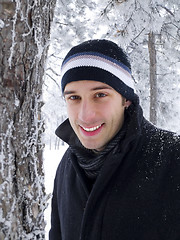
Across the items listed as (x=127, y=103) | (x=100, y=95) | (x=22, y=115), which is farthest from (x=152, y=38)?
(x=22, y=115)

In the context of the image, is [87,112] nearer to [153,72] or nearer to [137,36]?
[137,36]

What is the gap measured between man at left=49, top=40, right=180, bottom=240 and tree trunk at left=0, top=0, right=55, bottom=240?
22 centimetres

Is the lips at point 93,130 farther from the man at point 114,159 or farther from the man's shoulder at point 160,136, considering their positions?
the man's shoulder at point 160,136

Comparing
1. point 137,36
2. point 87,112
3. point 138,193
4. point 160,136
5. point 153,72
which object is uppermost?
point 137,36

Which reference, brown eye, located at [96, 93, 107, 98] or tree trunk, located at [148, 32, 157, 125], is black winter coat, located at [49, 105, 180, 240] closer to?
brown eye, located at [96, 93, 107, 98]

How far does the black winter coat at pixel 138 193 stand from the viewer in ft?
3.81

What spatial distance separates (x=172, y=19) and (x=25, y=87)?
6997 mm

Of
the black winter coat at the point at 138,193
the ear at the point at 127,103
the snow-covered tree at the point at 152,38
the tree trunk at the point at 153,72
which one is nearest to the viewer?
the black winter coat at the point at 138,193

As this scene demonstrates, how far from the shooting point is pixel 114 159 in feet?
4.18

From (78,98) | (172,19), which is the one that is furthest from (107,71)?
(172,19)

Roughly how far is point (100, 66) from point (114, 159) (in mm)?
541

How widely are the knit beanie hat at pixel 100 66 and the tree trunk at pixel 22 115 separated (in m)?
0.26

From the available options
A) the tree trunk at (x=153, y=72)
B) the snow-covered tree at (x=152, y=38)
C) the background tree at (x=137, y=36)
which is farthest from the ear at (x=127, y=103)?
the tree trunk at (x=153, y=72)

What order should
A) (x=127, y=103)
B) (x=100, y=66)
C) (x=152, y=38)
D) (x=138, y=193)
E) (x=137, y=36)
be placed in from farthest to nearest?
(x=152, y=38), (x=137, y=36), (x=127, y=103), (x=100, y=66), (x=138, y=193)
